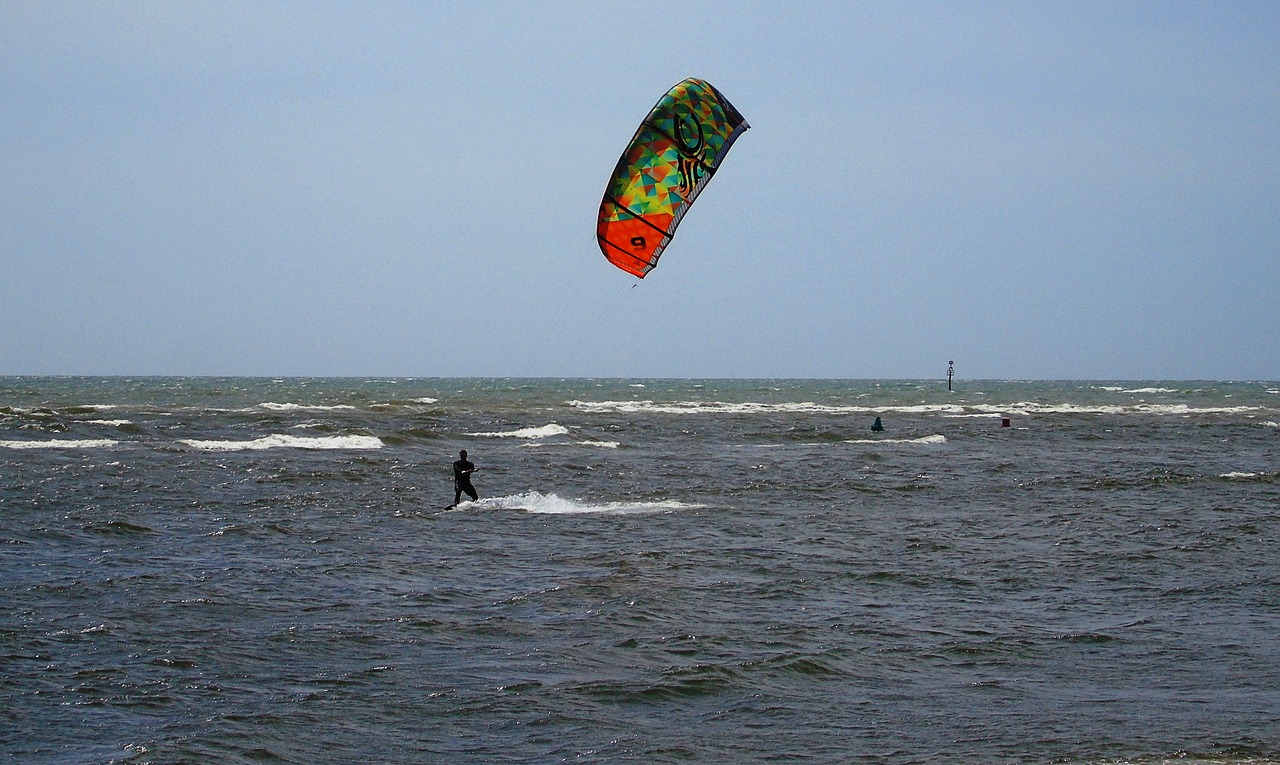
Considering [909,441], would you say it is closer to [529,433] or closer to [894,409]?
[529,433]

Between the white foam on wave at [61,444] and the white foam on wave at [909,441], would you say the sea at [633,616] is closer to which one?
the white foam on wave at [61,444]

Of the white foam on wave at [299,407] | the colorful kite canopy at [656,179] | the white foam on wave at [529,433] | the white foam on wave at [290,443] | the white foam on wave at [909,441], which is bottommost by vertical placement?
the white foam on wave at [290,443]

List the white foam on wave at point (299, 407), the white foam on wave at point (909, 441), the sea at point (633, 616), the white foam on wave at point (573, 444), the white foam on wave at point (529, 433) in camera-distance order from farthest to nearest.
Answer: the white foam on wave at point (299, 407) < the white foam on wave at point (529, 433) < the white foam on wave at point (909, 441) < the white foam on wave at point (573, 444) < the sea at point (633, 616)

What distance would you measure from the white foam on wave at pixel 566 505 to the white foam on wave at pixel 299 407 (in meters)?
28.5

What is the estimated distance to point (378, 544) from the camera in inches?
570

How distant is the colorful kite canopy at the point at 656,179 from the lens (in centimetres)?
1548

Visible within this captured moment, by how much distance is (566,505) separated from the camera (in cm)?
1861

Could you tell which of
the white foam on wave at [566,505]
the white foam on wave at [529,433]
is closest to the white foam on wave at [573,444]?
the white foam on wave at [529,433]

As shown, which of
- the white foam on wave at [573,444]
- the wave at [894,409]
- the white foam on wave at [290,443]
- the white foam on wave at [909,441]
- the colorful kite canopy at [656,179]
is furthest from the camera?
the wave at [894,409]

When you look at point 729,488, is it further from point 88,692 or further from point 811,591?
point 88,692

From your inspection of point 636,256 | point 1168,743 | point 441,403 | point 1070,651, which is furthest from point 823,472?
point 441,403

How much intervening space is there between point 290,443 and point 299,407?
1868cm

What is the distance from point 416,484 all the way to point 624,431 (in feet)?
55.8

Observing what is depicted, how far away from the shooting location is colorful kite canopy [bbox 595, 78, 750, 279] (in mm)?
15477
